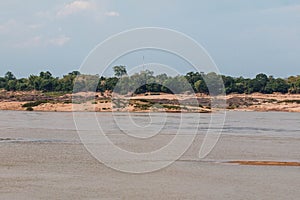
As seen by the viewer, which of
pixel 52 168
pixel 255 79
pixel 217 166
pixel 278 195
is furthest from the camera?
pixel 255 79

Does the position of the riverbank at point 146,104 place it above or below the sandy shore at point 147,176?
above

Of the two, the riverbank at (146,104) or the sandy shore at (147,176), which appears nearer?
the sandy shore at (147,176)

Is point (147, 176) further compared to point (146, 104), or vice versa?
point (146, 104)

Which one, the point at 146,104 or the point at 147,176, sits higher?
the point at 146,104

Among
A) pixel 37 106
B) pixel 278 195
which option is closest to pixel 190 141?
pixel 278 195

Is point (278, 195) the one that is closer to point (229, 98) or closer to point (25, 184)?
point (25, 184)

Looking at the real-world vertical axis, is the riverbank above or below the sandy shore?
above

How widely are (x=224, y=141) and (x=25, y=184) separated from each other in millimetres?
16077

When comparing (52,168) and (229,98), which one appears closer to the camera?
(52,168)

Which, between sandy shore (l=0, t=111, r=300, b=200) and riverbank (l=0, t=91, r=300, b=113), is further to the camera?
riverbank (l=0, t=91, r=300, b=113)

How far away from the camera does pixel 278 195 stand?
13836 millimetres

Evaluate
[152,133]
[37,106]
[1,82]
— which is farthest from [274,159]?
[1,82]

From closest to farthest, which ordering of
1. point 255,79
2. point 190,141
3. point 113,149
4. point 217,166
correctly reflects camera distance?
point 217,166
point 113,149
point 190,141
point 255,79

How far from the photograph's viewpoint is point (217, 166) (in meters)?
18.8
